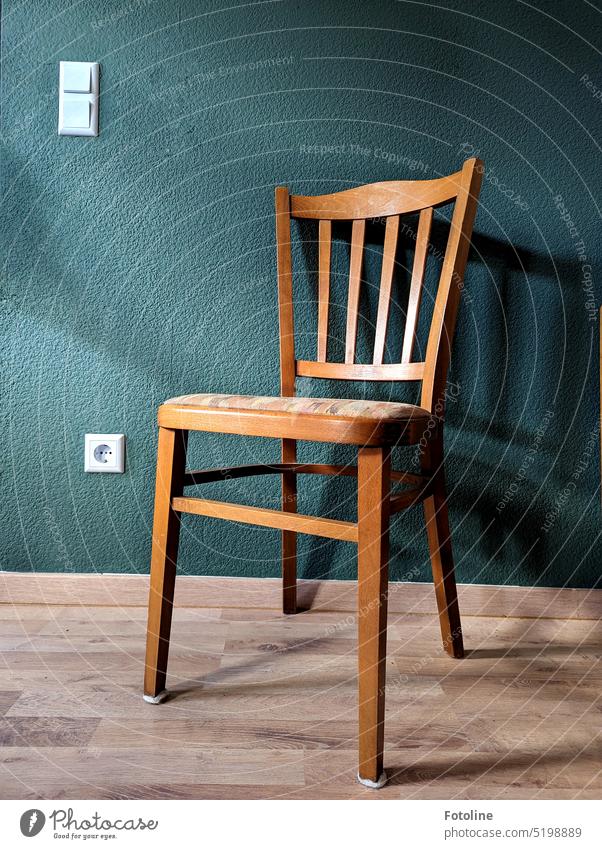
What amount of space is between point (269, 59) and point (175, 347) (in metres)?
0.55

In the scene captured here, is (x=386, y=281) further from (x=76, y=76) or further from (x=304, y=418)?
(x=76, y=76)

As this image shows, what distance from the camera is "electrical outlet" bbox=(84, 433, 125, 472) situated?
1.16 meters

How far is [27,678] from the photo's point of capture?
0.88m

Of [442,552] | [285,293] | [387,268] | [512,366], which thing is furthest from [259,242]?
[442,552]

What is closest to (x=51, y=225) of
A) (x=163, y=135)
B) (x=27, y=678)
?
(x=163, y=135)

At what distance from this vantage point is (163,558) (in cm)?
82

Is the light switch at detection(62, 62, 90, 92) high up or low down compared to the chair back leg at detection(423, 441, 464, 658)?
up

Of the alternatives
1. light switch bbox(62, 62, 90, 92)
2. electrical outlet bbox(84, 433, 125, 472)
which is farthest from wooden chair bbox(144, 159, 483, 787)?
light switch bbox(62, 62, 90, 92)

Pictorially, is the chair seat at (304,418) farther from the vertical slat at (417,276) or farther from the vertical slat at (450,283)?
→ the vertical slat at (417,276)

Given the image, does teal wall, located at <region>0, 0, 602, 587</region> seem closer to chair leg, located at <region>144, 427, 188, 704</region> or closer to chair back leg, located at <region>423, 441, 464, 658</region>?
chair back leg, located at <region>423, 441, 464, 658</region>

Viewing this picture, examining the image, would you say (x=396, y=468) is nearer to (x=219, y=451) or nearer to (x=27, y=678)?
(x=219, y=451)

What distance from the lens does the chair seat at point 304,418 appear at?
0.68 meters

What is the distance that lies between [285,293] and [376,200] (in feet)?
0.71

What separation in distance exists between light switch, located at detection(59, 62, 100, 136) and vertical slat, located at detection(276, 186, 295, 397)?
39 centimetres
